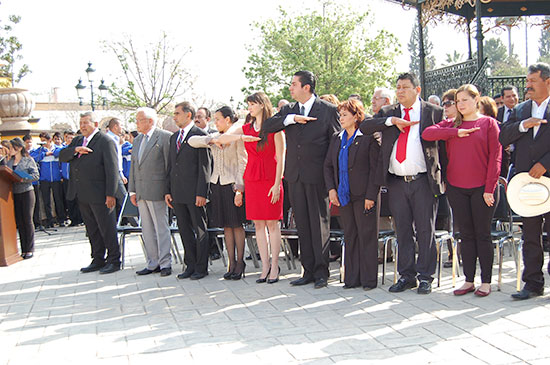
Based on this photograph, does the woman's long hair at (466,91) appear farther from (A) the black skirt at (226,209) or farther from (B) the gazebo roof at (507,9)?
(B) the gazebo roof at (507,9)

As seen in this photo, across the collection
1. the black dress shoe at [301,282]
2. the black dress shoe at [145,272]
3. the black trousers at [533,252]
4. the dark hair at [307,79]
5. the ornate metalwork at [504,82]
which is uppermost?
the ornate metalwork at [504,82]

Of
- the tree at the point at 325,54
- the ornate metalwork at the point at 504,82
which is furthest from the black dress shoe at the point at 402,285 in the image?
the tree at the point at 325,54

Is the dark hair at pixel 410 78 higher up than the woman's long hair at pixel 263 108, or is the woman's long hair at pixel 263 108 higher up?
the dark hair at pixel 410 78

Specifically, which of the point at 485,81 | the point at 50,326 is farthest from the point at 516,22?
the point at 50,326

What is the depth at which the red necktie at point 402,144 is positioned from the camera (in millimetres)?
6617

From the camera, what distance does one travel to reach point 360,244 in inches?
277

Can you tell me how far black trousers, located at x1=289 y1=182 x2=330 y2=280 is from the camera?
7.31 m

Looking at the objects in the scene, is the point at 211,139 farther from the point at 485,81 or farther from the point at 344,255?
the point at 485,81

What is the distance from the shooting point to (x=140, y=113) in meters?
8.60

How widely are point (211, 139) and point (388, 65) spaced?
101ft

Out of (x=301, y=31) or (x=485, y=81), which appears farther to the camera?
(x=301, y=31)

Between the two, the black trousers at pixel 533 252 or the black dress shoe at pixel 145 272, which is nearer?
the black trousers at pixel 533 252

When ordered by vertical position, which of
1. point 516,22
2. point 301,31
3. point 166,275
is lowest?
point 166,275

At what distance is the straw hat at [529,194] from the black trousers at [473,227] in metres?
0.23
